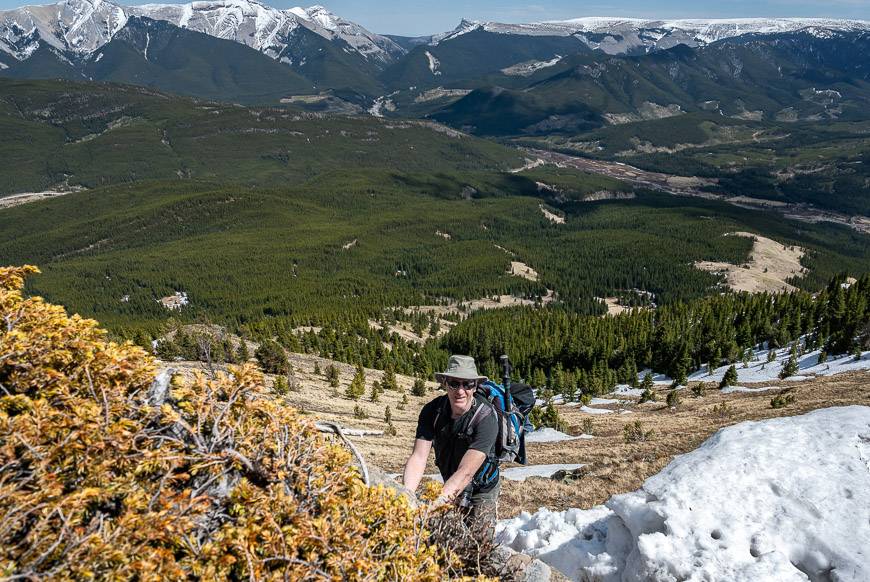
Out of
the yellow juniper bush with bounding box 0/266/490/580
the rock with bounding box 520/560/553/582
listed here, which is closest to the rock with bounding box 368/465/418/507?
the yellow juniper bush with bounding box 0/266/490/580

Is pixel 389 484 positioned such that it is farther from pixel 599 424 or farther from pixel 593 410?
pixel 593 410

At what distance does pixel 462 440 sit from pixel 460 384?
38.0 inches

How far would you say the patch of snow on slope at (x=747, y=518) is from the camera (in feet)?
27.8

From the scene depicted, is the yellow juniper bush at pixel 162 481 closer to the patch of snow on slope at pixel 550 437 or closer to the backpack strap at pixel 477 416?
the backpack strap at pixel 477 416

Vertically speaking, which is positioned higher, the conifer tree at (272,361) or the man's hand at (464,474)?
the man's hand at (464,474)

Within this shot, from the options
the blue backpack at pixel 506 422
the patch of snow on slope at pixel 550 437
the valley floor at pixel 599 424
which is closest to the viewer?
the blue backpack at pixel 506 422

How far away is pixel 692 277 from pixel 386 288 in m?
112

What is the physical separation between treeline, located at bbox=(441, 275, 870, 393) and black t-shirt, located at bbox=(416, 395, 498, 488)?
188 feet

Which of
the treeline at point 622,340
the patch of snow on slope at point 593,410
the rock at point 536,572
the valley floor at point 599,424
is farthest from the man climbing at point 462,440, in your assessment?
A: the treeline at point 622,340

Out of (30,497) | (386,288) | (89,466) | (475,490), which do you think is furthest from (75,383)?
(386,288)

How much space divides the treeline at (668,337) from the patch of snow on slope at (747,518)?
53.6 m

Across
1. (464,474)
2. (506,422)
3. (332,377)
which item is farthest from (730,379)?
(464,474)

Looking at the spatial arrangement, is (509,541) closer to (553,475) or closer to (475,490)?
(475,490)

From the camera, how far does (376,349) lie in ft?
270
